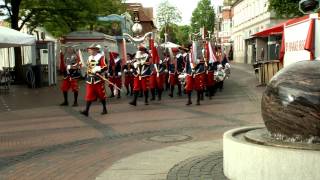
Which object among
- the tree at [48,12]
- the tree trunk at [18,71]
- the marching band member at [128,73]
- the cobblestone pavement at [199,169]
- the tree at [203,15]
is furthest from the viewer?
the tree at [203,15]

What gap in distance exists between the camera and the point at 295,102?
5555 mm

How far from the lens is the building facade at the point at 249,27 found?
168 ft

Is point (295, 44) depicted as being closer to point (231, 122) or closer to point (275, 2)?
point (231, 122)

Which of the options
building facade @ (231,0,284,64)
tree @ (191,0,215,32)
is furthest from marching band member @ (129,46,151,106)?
tree @ (191,0,215,32)

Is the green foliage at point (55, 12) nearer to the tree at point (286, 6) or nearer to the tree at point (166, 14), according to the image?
the tree at point (286, 6)

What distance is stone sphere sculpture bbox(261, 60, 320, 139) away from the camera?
5.50m

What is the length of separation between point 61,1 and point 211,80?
41.8ft

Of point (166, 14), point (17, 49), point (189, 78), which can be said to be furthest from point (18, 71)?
point (166, 14)

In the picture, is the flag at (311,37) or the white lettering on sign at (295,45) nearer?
the flag at (311,37)

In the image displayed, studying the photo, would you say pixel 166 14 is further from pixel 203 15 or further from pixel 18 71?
pixel 18 71

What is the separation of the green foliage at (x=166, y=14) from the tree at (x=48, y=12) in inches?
2280

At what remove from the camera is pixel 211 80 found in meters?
18.0

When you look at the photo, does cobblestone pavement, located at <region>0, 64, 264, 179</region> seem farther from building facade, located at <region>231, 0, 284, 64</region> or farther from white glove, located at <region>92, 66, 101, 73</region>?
building facade, located at <region>231, 0, 284, 64</region>

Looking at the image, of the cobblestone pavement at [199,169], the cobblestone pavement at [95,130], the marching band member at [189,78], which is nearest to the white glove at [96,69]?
the cobblestone pavement at [95,130]
